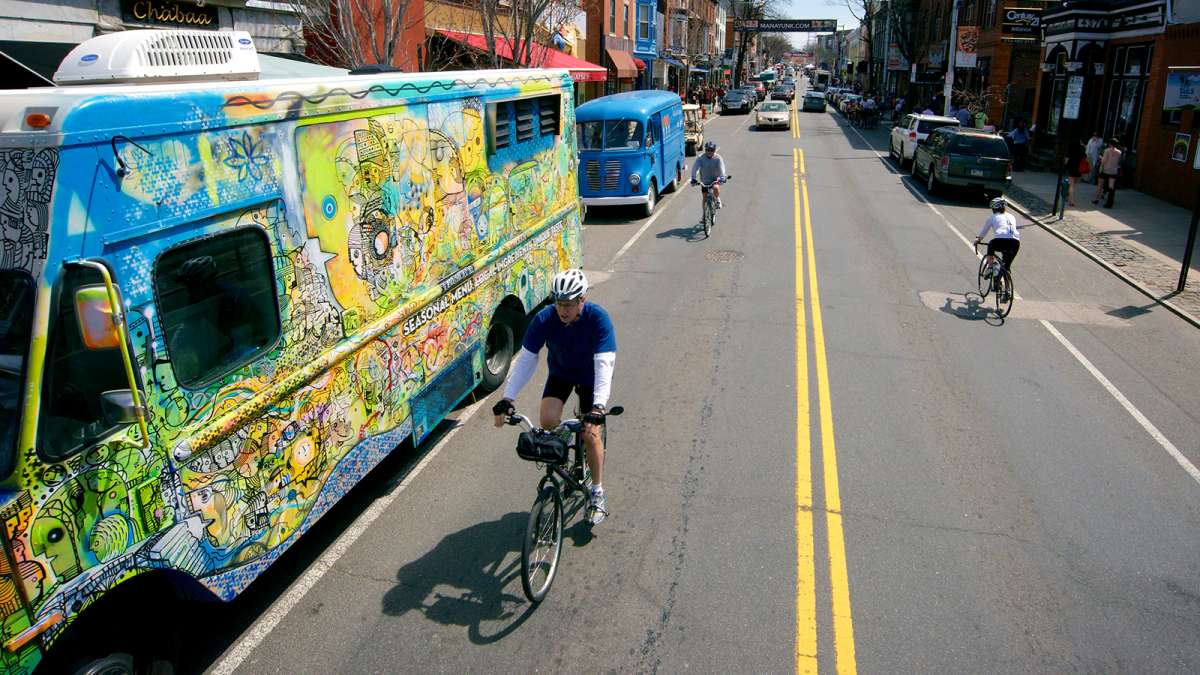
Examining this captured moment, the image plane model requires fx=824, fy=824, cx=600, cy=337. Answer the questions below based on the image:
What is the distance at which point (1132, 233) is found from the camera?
17.7 m

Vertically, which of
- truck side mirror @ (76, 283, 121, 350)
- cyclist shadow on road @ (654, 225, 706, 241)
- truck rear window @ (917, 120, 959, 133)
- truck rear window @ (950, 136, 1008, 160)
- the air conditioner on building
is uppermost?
the air conditioner on building

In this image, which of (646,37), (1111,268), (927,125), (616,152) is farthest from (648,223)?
(646,37)

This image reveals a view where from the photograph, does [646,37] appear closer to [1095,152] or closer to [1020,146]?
[1020,146]

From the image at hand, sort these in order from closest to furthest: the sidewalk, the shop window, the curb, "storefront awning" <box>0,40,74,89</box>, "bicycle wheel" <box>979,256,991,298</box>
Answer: the shop window, "storefront awning" <box>0,40,74,89</box>, the curb, "bicycle wheel" <box>979,256,991,298</box>, the sidewalk

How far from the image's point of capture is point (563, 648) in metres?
4.83

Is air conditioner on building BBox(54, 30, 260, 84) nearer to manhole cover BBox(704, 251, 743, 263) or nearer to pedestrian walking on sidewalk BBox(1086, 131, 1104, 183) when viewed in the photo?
manhole cover BBox(704, 251, 743, 263)

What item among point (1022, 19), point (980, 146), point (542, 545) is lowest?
point (542, 545)

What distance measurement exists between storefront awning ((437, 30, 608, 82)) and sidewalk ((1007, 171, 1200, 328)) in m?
11.9

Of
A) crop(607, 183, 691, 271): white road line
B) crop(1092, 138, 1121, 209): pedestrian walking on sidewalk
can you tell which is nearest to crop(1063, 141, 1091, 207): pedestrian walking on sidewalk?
crop(1092, 138, 1121, 209): pedestrian walking on sidewalk

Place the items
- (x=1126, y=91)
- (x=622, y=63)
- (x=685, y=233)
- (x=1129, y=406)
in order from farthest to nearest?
(x=622, y=63), (x=1126, y=91), (x=685, y=233), (x=1129, y=406)

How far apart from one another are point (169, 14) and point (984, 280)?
46.7 feet

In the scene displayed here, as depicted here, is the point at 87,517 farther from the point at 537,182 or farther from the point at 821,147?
the point at 821,147

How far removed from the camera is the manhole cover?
1471 cm

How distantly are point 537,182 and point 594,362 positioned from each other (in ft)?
14.0
